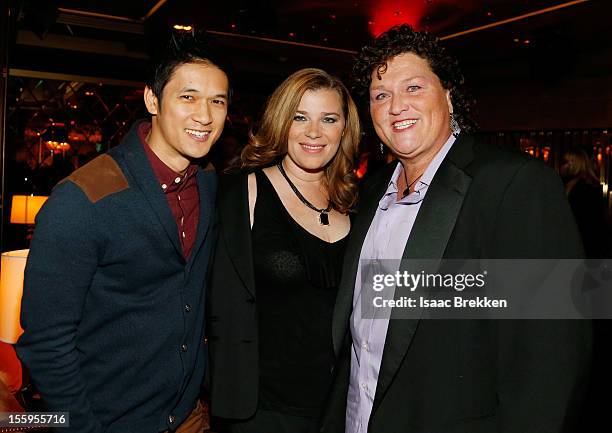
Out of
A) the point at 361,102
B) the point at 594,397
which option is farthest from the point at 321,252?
the point at 594,397

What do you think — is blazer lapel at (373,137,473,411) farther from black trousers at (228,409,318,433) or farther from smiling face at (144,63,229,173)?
smiling face at (144,63,229,173)

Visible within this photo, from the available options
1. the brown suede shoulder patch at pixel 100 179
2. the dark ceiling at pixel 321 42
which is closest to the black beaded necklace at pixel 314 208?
the brown suede shoulder patch at pixel 100 179

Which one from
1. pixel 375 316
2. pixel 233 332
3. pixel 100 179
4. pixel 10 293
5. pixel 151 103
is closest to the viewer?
pixel 100 179

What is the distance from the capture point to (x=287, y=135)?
2.43m

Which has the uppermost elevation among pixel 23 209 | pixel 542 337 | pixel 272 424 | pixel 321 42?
pixel 321 42

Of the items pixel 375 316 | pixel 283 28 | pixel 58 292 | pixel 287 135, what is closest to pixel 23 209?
pixel 287 135

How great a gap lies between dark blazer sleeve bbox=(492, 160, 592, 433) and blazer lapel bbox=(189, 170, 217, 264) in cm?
104

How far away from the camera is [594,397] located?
13.6ft

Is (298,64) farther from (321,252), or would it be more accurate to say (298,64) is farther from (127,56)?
(321,252)

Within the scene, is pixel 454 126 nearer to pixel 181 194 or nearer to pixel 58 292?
pixel 181 194

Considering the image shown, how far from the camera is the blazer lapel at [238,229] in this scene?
6.65 ft

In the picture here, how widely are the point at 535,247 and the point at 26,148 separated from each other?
819cm

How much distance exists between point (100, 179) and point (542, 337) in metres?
1.37

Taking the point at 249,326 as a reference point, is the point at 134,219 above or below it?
above
